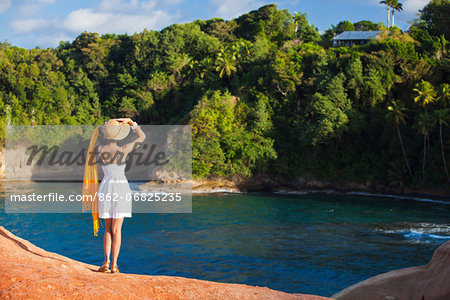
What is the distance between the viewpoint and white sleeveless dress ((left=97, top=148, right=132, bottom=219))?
5.71 meters

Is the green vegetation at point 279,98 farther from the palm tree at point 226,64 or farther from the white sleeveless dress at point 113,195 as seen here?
the white sleeveless dress at point 113,195

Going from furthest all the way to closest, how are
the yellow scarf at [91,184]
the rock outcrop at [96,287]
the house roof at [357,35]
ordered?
the house roof at [357,35] → the yellow scarf at [91,184] → the rock outcrop at [96,287]

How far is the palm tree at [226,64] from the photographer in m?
47.6

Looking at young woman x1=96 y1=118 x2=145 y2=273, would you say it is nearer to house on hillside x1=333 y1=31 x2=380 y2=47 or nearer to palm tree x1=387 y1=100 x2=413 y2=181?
palm tree x1=387 y1=100 x2=413 y2=181

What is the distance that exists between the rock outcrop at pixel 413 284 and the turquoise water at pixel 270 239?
25.5ft

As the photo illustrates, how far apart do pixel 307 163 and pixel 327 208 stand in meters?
11.2

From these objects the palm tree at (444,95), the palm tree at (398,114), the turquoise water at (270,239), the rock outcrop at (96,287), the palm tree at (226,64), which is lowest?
the turquoise water at (270,239)

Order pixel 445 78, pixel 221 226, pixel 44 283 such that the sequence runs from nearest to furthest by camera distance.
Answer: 1. pixel 44 283
2. pixel 221 226
3. pixel 445 78

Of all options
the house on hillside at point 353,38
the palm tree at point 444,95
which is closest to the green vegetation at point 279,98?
the palm tree at point 444,95

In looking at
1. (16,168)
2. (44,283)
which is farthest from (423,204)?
(16,168)

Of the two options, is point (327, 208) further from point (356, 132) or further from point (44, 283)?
point (44, 283)

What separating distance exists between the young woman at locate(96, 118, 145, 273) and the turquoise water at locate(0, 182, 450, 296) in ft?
29.7

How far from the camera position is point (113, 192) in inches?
227

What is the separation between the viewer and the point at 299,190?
131ft
